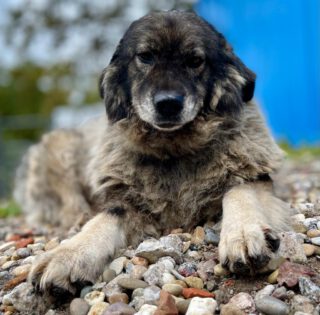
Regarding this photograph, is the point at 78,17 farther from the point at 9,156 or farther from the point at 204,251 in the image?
the point at 204,251

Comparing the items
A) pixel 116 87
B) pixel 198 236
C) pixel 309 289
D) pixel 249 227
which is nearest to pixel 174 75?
pixel 116 87

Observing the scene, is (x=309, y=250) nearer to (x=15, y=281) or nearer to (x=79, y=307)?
(x=79, y=307)

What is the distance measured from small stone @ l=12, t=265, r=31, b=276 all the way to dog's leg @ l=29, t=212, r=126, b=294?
0.20 m

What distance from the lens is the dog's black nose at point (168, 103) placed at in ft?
10.2

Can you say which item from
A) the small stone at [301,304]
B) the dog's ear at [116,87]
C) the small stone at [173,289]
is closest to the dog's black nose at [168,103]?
the dog's ear at [116,87]

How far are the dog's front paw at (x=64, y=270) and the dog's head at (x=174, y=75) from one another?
A: 3.33 feet

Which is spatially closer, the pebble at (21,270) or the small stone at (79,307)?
the small stone at (79,307)

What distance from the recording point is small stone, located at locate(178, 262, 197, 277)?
2574mm

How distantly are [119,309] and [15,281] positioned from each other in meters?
0.76

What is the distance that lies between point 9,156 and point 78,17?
8524 mm

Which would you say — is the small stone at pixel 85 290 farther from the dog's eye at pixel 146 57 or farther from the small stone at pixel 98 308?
the dog's eye at pixel 146 57

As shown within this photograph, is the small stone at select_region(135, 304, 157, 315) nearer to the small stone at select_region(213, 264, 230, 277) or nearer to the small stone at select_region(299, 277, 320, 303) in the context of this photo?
the small stone at select_region(213, 264, 230, 277)

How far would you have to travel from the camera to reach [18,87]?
22234 millimetres

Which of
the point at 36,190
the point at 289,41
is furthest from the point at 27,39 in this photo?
the point at 36,190
